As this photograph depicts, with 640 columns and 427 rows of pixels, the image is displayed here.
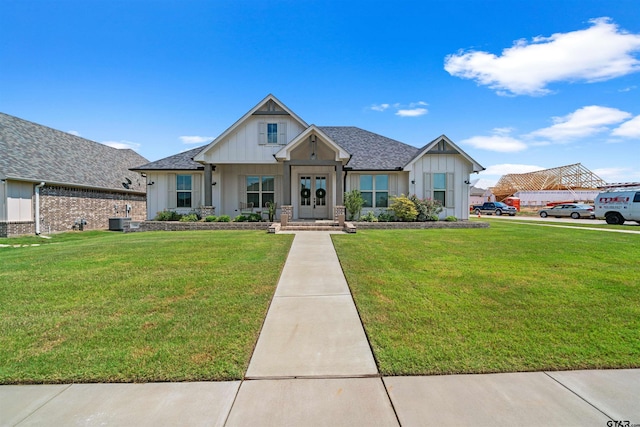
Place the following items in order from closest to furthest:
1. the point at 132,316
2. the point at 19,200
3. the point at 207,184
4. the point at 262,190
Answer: the point at 132,316, the point at 19,200, the point at 207,184, the point at 262,190

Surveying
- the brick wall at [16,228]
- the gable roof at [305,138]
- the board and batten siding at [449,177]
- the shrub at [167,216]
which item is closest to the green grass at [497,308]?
the gable roof at [305,138]

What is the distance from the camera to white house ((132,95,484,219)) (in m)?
17.7

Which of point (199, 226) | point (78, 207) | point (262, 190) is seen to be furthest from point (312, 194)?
point (78, 207)

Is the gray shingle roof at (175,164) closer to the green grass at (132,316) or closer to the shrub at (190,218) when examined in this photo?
the shrub at (190,218)

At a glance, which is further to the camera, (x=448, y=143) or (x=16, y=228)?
(x=448, y=143)

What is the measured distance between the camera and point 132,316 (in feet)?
15.3

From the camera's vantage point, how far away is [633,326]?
4270mm

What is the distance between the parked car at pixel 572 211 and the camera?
3105 centimetres

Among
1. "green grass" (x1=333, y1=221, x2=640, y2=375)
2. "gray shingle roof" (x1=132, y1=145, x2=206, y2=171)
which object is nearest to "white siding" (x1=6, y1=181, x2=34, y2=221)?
"gray shingle roof" (x1=132, y1=145, x2=206, y2=171)

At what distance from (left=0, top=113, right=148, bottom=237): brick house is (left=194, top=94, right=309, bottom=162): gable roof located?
663 cm

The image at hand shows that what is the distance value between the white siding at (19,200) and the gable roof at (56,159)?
19.5 inches

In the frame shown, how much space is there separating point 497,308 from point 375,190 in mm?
14155

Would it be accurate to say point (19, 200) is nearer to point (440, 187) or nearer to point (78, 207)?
point (78, 207)

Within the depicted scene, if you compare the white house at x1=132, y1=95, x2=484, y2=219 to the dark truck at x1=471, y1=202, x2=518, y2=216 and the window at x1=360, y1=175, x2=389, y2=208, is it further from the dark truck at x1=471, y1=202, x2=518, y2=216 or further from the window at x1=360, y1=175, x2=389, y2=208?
the dark truck at x1=471, y1=202, x2=518, y2=216
